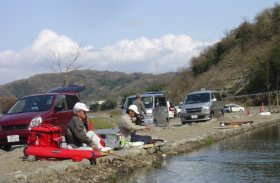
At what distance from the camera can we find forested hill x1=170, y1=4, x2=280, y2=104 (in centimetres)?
6875

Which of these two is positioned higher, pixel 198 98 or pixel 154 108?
pixel 198 98

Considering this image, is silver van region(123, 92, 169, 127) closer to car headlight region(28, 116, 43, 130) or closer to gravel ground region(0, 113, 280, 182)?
car headlight region(28, 116, 43, 130)

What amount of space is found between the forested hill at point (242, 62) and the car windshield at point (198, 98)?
3749cm

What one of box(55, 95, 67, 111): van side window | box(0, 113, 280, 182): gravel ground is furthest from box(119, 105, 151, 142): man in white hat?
box(55, 95, 67, 111): van side window

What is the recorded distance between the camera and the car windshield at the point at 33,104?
A: 16875 millimetres

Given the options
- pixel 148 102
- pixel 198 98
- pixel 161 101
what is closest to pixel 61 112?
pixel 148 102

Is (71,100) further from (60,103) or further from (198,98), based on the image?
(198,98)

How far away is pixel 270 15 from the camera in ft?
282

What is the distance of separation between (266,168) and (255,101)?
191ft

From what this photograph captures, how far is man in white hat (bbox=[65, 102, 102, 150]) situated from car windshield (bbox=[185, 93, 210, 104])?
17177 mm

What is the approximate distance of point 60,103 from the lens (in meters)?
17.2

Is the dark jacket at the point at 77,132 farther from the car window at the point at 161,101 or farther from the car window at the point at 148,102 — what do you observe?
the car window at the point at 161,101

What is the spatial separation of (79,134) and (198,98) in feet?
59.4

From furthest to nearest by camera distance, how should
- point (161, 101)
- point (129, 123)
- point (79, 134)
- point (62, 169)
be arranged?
1. point (161, 101)
2. point (129, 123)
3. point (79, 134)
4. point (62, 169)
